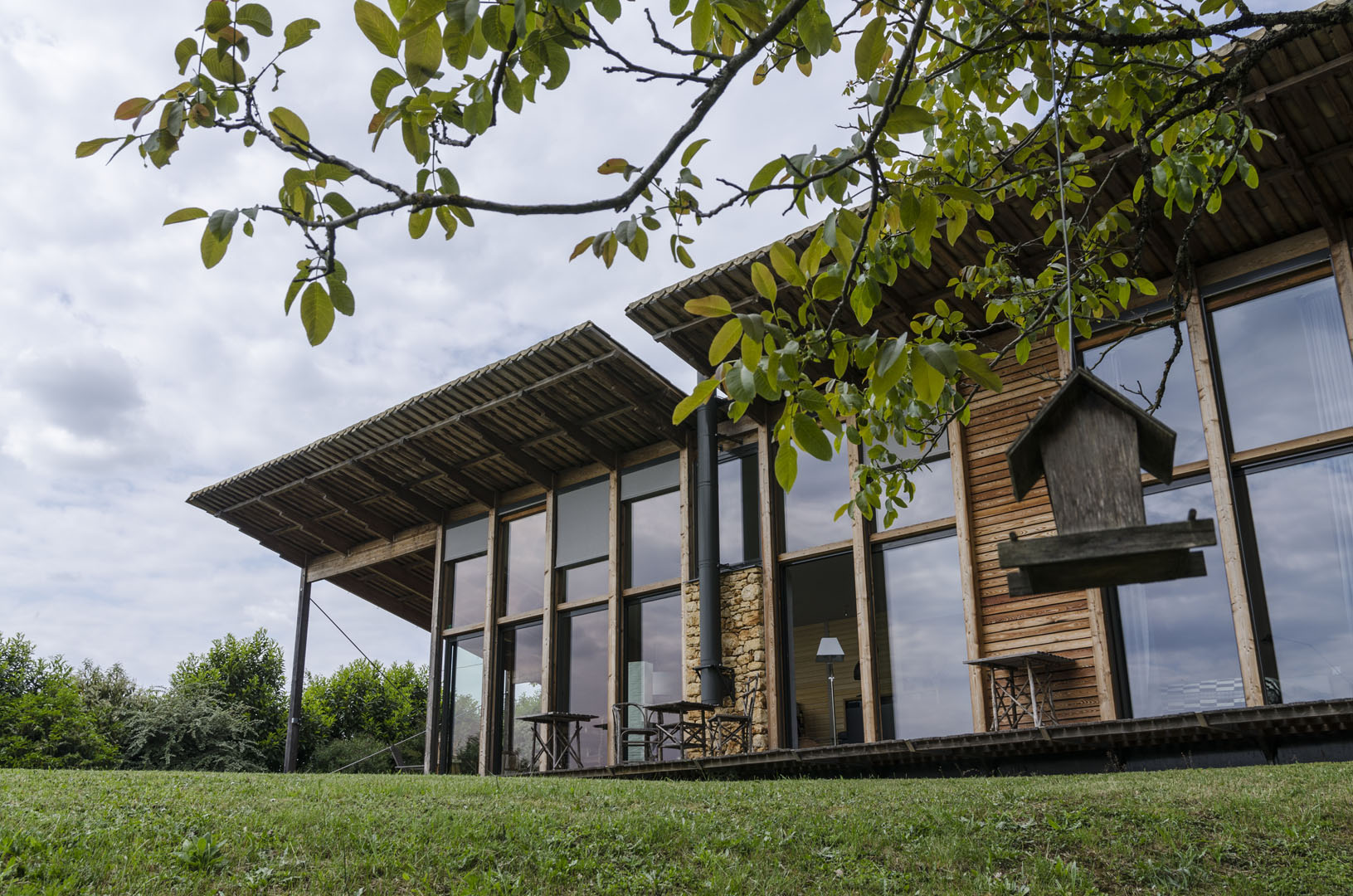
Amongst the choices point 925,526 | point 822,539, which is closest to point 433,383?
point 822,539

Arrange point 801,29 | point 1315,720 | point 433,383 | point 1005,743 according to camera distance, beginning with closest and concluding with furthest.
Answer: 1. point 801,29
2. point 1315,720
3. point 1005,743
4. point 433,383

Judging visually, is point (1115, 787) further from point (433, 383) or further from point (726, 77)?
point (433, 383)

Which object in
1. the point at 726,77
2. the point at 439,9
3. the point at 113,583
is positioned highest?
the point at 113,583

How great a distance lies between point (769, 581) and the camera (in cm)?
1148

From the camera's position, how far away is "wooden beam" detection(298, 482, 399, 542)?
52.1 feet

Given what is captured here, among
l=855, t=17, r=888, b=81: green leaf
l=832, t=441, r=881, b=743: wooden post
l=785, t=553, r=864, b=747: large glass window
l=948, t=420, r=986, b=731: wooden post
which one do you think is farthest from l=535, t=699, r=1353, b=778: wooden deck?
l=855, t=17, r=888, b=81: green leaf

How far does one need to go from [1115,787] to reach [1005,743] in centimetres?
253

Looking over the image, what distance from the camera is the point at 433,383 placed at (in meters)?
13.4

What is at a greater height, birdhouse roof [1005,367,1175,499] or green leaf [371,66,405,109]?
green leaf [371,66,405,109]

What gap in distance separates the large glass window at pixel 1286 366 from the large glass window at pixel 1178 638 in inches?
31.7

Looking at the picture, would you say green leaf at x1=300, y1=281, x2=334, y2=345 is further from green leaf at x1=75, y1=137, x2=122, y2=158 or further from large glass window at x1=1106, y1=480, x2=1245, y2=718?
large glass window at x1=1106, y1=480, x2=1245, y2=718

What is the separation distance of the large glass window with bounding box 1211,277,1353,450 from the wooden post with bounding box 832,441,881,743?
12.0 feet

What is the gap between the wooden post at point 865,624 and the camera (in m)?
10.3

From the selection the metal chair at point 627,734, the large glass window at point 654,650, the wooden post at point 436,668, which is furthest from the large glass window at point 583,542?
the wooden post at point 436,668
